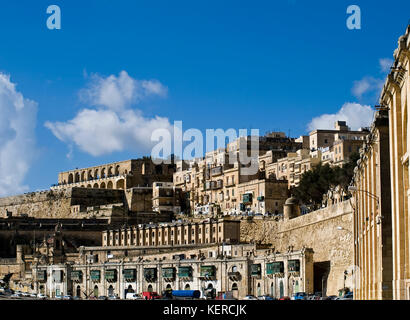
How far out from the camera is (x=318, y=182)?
11025 centimetres

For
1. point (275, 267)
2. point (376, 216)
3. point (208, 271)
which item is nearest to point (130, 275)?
point (208, 271)

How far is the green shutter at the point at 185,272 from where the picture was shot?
9000 centimetres

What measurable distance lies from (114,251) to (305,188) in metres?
29.0

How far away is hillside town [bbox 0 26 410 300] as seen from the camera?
37688 millimetres

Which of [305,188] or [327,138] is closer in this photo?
[305,188]

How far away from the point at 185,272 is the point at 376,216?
52.4m

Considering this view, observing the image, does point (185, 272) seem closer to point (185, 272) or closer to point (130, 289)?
point (185, 272)

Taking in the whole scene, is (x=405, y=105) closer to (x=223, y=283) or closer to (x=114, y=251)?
(x=223, y=283)

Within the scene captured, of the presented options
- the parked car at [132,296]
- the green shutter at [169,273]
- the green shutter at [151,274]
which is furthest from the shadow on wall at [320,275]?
the green shutter at [151,274]

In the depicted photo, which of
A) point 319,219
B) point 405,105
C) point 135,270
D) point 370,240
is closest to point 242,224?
point 135,270

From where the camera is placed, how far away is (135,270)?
96812 millimetres

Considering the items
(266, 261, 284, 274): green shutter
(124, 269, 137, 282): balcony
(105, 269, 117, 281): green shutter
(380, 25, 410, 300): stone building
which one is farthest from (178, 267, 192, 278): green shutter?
(380, 25, 410, 300): stone building

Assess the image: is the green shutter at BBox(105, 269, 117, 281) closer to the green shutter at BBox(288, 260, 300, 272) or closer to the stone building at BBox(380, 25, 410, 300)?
the green shutter at BBox(288, 260, 300, 272)

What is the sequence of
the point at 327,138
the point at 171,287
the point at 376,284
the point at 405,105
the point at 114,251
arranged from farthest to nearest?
the point at 327,138, the point at 114,251, the point at 171,287, the point at 376,284, the point at 405,105
